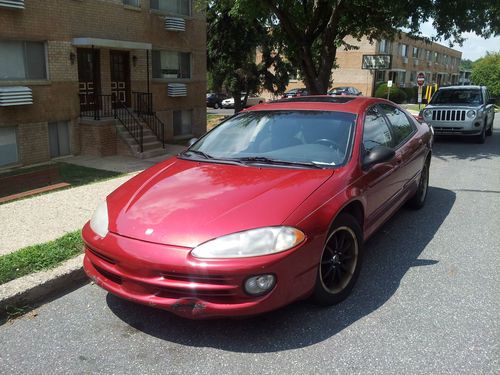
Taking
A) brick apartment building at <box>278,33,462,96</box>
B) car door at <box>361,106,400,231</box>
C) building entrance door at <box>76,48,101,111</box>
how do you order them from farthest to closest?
brick apartment building at <box>278,33,462,96</box> → building entrance door at <box>76,48,101,111</box> → car door at <box>361,106,400,231</box>

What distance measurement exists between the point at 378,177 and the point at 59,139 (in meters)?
10.3

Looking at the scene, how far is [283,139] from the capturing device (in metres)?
4.35

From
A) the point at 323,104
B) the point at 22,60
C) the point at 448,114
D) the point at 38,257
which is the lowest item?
the point at 38,257

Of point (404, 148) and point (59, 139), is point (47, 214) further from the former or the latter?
point (59, 139)

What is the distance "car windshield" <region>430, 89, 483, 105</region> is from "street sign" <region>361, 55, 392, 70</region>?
2588cm

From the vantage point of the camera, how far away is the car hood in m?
3.06

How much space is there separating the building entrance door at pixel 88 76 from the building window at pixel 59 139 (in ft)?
3.32

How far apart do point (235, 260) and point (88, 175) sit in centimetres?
741

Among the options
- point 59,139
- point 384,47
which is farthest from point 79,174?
point 384,47

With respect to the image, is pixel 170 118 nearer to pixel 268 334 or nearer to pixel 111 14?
pixel 111 14

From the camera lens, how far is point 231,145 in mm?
4473

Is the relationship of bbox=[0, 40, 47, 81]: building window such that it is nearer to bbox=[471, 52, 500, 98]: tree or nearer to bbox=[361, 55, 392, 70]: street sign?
bbox=[361, 55, 392, 70]: street sign

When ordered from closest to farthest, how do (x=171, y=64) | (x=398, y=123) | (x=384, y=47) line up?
(x=398, y=123) < (x=171, y=64) < (x=384, y=47)

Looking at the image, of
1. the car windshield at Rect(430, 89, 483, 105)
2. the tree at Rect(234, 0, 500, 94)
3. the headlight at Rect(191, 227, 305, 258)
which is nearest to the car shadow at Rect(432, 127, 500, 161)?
the car windshield at Rect(430, 89, 483, 105)
